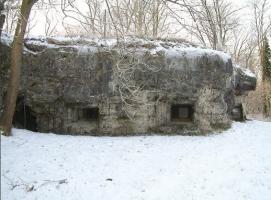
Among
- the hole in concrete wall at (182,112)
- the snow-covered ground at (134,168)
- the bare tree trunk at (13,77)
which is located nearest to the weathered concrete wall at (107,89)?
the snow-covered ground at (134,168)

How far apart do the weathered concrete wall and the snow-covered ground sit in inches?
28.0

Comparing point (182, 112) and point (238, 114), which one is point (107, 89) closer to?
point (182, 112)

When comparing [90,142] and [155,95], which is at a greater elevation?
[155,95]

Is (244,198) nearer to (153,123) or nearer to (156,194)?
(156,194)

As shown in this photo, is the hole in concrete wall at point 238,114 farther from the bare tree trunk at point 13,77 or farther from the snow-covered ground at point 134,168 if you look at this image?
the bare tree trunk at point 13,77

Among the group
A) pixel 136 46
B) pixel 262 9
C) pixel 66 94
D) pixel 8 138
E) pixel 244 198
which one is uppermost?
pixel 262 9

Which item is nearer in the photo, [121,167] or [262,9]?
[121,167]

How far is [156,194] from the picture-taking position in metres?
6.86

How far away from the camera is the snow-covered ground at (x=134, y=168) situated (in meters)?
6.84

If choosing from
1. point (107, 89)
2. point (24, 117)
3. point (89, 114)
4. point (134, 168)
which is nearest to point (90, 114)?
point (89, 114)

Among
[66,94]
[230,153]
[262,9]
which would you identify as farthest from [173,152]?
[262,9]

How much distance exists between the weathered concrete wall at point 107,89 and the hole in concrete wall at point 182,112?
82 cm

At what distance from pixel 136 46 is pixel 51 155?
16.3 feet

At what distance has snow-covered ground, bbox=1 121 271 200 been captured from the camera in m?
6.84
